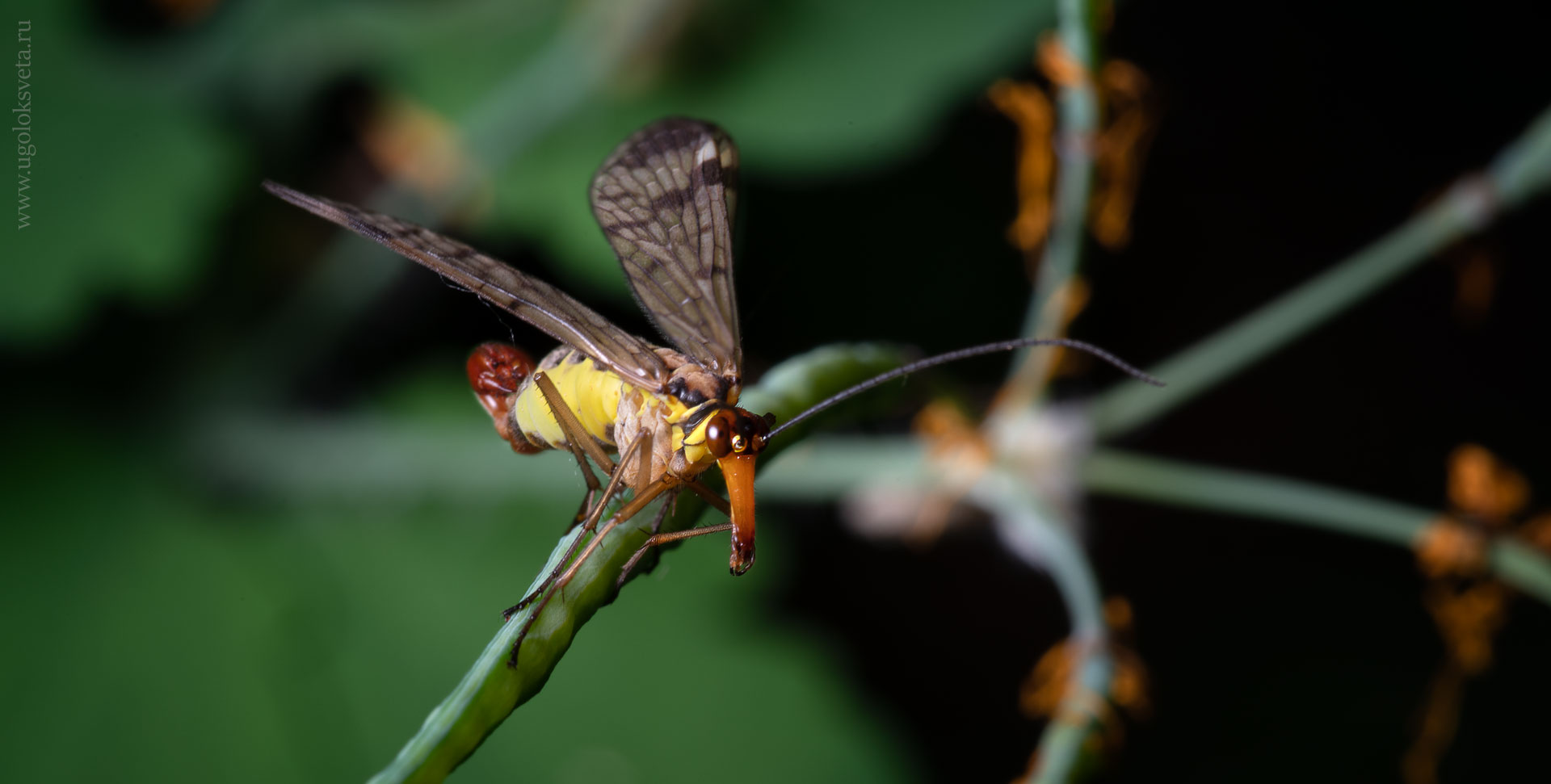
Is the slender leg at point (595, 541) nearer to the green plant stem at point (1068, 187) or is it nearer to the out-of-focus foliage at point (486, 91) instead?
the green plant stem at point (1068, 187)

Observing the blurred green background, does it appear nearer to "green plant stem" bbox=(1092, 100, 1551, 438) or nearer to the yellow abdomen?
"green plant stem" bbox=(1092, 100, 1551, 438)

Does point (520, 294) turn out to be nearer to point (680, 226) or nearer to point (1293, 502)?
point (680, 226)

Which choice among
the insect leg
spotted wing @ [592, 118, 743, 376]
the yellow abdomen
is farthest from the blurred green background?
the insect leg

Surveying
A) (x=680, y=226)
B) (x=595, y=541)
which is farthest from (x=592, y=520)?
(x=680, y=226)

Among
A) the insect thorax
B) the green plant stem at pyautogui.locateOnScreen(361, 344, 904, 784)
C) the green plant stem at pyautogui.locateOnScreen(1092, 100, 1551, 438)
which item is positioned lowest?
the green plant stem at pyautogui.locateOnScreen(1092, 100, 1551, 438)

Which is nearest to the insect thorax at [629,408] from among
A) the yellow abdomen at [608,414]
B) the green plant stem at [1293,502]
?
the yellow abdomen at [608,414]

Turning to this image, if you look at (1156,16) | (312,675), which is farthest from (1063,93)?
(312,675)

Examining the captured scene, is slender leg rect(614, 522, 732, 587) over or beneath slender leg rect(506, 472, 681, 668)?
beneath
